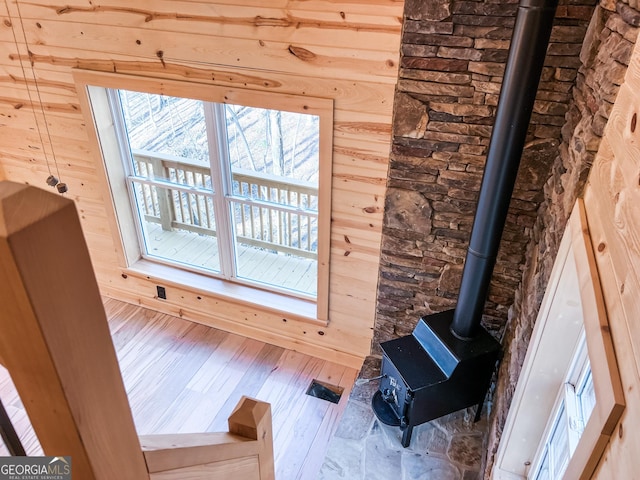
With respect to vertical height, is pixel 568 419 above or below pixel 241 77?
below

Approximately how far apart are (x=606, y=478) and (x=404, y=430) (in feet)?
6.49

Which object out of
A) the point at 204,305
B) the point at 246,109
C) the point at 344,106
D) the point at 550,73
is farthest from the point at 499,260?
the point at 204,305

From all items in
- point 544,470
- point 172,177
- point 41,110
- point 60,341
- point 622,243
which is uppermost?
point 60,341

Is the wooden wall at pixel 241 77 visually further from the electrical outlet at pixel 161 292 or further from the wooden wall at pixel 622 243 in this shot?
the wooden wall at pixel 622 243

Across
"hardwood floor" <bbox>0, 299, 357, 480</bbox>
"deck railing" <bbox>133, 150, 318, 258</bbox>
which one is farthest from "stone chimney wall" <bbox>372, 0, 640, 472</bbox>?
"hardwood floor" <bbox>0, 299, 357, 480</bbox>

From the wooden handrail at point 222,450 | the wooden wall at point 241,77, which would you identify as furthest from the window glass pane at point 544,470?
the wooden wall at point 241,77

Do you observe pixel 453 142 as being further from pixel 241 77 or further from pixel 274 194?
pixel 274 194

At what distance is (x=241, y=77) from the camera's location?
2.95 meters

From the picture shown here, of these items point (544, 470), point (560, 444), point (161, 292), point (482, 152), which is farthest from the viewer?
point (161, 292)

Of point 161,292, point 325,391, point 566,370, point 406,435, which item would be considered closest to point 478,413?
point 406,435

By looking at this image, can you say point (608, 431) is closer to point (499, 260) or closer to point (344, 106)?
point (499, 260)

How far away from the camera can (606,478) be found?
0.92 m

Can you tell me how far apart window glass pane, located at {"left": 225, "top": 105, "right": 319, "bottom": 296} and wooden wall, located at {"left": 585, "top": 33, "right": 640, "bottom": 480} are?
1968mm

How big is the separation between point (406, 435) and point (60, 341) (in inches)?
102
